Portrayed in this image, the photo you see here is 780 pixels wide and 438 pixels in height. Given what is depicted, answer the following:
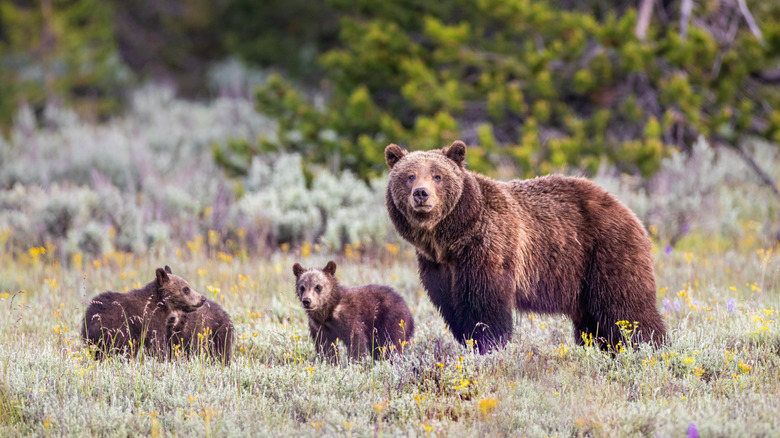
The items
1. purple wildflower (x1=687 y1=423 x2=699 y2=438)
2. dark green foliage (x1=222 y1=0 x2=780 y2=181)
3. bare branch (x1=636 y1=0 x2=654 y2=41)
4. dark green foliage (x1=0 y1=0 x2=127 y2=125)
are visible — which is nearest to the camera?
purple wildflower (x1=687 y1=423 x2=699 y2=438)

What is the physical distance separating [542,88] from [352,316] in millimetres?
5707

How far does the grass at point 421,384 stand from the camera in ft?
13.7

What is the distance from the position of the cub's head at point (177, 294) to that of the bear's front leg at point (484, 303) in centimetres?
181

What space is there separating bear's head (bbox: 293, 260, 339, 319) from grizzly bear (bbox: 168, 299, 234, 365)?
59cm

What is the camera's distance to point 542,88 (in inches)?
412

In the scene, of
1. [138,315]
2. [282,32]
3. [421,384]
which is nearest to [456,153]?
[421,384]

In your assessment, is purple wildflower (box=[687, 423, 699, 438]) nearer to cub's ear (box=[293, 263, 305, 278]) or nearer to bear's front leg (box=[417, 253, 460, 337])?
bear's front leg (box=[417, 253, 460, 337])

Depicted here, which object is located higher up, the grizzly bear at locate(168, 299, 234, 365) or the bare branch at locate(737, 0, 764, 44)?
the bare branch at locate(737, 0, 764, 44)

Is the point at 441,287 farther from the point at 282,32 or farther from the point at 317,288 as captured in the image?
the point at 282,32

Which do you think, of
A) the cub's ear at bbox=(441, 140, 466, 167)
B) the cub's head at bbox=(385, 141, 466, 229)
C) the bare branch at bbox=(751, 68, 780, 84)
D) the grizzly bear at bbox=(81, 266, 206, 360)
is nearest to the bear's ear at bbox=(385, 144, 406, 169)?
the cub's head at bbox=(385, 141, 466, 229)

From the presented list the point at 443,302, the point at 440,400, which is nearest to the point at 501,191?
the point at 443,302

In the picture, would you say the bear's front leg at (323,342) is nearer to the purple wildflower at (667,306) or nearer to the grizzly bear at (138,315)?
the grizzly bear at (138,315)

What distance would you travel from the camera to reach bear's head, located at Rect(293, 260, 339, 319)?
220 inches

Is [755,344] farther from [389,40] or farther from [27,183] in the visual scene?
[27,183]
